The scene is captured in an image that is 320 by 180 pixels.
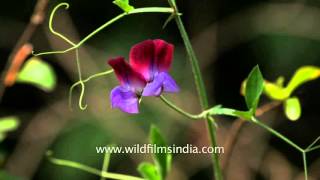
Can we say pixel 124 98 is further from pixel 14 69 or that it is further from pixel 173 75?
pixel 173 75

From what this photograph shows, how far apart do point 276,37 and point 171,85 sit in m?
1.30

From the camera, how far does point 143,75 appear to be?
0.82 m

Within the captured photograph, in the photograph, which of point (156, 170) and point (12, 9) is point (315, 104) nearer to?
point (12, 9)

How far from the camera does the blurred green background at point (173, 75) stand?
1964mm

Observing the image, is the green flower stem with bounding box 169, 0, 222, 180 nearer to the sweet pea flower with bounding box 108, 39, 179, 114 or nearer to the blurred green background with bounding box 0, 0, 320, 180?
the sweet pea flower with bounding box 108, 39, 179, 114

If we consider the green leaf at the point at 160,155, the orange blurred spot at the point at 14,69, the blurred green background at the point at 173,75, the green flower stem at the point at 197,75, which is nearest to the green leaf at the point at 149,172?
the green leaf at the point at 160,155

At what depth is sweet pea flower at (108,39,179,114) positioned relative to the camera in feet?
2.60

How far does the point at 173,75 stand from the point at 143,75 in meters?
1.25

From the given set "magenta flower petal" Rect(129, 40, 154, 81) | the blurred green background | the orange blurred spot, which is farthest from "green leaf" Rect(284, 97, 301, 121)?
the blurred green background

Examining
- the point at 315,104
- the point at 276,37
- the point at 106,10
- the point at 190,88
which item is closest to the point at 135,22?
the point at 106,10

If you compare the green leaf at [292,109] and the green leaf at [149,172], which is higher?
the green leaf at [292,109]

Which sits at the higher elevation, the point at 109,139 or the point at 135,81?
the point at 109,139

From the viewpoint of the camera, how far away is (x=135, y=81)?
2.64 ft

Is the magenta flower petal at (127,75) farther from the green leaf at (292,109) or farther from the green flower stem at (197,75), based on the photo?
the green leaf at (292,109)
